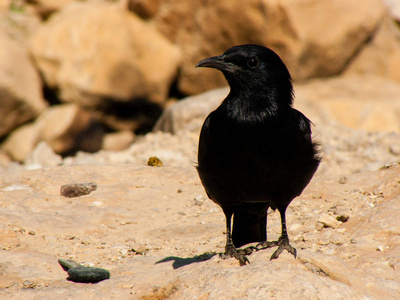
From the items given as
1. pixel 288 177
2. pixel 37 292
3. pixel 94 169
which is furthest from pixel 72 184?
pixel 288 177

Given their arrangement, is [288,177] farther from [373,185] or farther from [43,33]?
[43,33]

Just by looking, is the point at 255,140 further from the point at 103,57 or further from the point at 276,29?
the point at 103,57

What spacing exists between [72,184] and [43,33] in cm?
776

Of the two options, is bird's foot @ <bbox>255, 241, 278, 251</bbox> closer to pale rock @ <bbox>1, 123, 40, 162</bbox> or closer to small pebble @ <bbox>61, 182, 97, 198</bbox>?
small pebble @ <bbox>61, 182, 97, 198</bbox>

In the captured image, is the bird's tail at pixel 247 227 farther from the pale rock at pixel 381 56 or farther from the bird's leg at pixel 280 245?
the pale rock at pixel 381 56

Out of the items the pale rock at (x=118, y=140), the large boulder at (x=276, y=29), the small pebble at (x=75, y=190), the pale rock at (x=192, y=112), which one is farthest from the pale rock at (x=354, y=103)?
the small pebble at (x=75, y=190)

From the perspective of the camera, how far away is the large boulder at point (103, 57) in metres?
12.4

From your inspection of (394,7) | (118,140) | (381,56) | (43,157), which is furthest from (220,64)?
(394,7)

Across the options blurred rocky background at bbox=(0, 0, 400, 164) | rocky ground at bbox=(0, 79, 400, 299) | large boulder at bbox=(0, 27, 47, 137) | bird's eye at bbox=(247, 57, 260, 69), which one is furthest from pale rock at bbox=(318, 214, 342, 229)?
large boulder at bbox=(0, 27, 47, 137)

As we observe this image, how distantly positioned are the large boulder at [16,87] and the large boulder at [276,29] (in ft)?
10.3

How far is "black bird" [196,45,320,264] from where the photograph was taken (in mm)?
3775

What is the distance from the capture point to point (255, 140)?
12.3ft

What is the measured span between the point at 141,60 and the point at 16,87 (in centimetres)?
282

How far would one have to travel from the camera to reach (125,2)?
44.7ft
